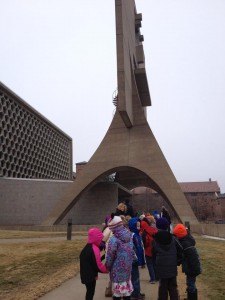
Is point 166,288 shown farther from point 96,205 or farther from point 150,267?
point 96,205

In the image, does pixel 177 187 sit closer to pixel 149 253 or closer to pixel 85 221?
pixel 85 221

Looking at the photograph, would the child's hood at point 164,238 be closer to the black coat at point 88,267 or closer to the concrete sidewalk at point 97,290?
the black coat at point 88,267

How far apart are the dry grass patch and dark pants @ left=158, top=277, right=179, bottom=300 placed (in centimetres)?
234

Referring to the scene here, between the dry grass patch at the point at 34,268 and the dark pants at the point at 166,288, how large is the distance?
2.34 metres

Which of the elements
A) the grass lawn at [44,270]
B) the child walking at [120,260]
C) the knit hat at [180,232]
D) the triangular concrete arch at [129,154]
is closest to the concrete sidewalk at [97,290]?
the grass lawn at [44,270]

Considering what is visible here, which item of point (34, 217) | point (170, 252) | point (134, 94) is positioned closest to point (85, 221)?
point (34, 217)

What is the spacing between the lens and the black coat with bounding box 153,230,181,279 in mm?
5273

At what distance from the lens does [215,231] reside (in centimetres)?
2358

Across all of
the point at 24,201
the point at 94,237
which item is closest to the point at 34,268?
the point at 94,237

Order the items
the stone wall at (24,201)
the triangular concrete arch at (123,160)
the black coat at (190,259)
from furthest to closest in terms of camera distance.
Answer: the stone wall at (24,201), the triangular concrete arch at (123,160), the black coat at (190,259)

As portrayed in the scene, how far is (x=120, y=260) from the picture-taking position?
4863mm

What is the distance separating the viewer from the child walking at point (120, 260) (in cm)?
480

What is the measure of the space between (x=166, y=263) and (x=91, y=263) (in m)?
1.09

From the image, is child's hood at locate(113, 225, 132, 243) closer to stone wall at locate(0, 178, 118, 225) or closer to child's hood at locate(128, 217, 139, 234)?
child's hood at locate(128, 217, 139, 234)
